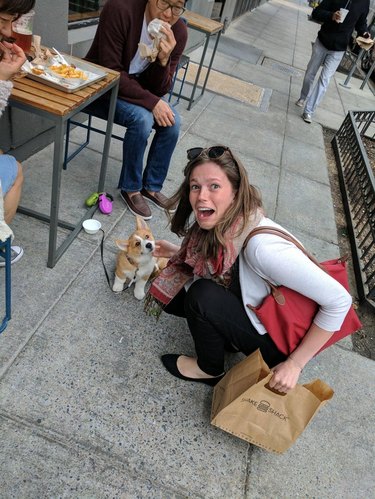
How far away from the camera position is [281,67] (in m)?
10.1

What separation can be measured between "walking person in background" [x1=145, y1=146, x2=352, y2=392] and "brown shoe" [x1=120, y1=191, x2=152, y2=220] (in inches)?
47.5

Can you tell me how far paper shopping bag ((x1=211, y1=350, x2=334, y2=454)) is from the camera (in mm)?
1707

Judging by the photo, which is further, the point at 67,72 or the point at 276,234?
the point at 67,72

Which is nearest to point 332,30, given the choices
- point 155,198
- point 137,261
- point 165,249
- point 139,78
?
point 139,78

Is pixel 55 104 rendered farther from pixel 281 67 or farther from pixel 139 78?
pixel 281 67

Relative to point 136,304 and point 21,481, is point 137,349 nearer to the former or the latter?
point 136,304

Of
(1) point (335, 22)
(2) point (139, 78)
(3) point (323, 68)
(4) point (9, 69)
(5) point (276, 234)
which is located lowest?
(3) point (323, 68)

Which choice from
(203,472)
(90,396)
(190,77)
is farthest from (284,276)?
(190,77)

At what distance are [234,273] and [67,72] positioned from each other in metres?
1.58

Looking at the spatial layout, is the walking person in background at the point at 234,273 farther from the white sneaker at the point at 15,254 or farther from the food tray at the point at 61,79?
the white sneaker at the point at 15,254

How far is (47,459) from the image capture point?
1.67m

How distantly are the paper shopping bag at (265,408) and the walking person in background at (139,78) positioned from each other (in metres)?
1.54

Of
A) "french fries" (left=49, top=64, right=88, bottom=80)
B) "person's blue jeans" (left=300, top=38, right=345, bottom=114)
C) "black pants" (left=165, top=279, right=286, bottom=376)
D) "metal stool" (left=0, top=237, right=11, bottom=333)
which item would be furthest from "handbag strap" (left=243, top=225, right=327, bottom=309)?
"person's blue jeans" (left=300, top=38, right=345, bottom=114)

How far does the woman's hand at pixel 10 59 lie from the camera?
1.84 meters
